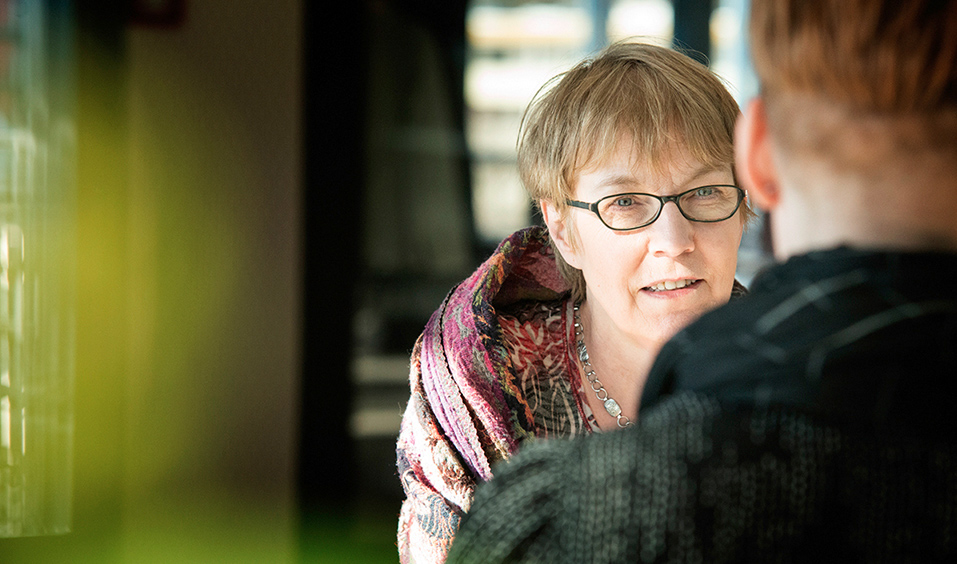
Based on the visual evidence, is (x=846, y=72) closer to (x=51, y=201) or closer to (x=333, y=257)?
(x=51, y=201)

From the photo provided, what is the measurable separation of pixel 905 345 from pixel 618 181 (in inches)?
31.2

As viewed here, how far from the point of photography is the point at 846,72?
54cm

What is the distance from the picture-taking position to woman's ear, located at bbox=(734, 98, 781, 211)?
63 centimetres

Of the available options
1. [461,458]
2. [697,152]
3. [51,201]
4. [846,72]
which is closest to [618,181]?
[697,152]

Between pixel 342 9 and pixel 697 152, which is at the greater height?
pixel 342 9

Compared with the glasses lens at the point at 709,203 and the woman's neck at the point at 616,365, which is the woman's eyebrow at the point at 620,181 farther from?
the woman's neck at the point at 616,365

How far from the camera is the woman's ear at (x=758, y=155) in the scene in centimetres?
63

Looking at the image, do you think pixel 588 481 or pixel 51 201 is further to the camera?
pixel 51 201

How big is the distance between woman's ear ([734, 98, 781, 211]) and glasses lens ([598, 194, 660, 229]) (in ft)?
2.08

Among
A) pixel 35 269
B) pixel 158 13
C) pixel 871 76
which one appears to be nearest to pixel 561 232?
pixel 871 76

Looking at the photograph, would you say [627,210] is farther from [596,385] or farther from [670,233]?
[596,385]

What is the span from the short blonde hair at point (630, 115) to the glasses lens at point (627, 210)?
0.06 meters

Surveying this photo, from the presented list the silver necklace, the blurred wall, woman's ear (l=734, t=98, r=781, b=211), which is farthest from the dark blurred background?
woman's ear (l=734, t=98, r=781, b=211)

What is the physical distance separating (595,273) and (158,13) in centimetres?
203
